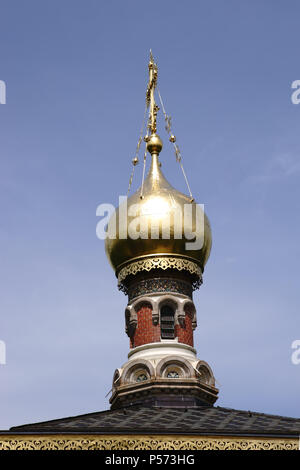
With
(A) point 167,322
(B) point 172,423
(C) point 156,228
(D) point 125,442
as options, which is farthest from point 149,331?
(D) point 125,442

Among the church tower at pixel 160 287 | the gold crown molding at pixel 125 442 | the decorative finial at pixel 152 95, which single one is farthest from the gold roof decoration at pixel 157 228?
the gold crown molding at pixel 125 442

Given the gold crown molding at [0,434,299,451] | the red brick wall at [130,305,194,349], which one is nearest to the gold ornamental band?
the red brick wall at [130,305,194,349]

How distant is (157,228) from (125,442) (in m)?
8.61

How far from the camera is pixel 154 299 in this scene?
24938mm

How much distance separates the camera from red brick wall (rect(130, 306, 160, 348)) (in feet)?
80.6

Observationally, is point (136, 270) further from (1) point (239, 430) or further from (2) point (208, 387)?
(1) point (239, 430)

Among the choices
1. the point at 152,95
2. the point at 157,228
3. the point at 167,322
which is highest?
the point at 152,95

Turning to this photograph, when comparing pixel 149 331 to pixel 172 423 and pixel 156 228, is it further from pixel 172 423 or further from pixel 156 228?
pixel 172 423

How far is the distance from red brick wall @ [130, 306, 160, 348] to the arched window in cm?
27

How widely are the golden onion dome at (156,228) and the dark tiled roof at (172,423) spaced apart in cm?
516

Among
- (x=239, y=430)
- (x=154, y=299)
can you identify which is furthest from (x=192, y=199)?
(x=239, y=430)

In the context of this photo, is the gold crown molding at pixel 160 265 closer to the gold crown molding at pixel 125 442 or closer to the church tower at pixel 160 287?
the church tower at pixel 160 287

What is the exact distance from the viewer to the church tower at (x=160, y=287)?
77.4 feet

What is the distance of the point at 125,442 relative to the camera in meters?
17.8
